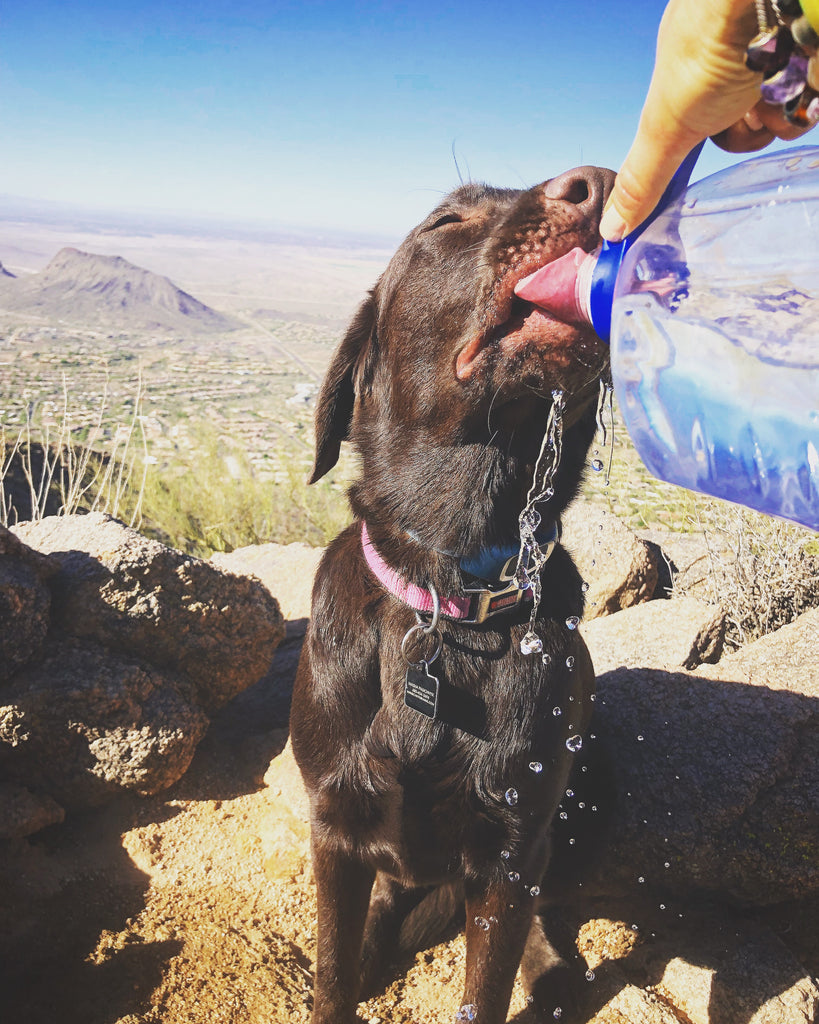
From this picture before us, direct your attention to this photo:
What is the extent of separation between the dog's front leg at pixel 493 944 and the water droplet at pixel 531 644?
2.17 ft

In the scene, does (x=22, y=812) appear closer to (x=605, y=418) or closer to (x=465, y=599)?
(x=465, y=599)

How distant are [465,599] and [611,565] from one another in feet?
8.62

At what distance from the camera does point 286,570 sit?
5.00 metres

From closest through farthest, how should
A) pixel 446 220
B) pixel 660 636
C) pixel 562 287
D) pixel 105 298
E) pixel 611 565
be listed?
pixel 562 287
pixel 446 220
pixel 660 636
pixel 611 565
pixel 105 298

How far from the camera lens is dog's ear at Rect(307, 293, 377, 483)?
2430 millimetres

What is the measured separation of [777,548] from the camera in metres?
4.46

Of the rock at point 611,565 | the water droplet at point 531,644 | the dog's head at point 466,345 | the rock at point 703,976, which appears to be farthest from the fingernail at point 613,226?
the rock at point 611,565

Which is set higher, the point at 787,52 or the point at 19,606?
the point at 787,52

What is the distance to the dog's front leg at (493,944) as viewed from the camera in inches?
85.4

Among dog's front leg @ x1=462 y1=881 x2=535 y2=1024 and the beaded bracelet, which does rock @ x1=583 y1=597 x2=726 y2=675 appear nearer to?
dog's front leg @ x1=462 y1=881 x2=535 y2=1024

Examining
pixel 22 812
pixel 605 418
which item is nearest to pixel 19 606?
pixel 22 812

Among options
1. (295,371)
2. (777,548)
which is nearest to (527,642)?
(777,548)

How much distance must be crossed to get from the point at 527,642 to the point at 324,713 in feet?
2.20

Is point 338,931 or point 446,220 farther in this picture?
point 338,931
